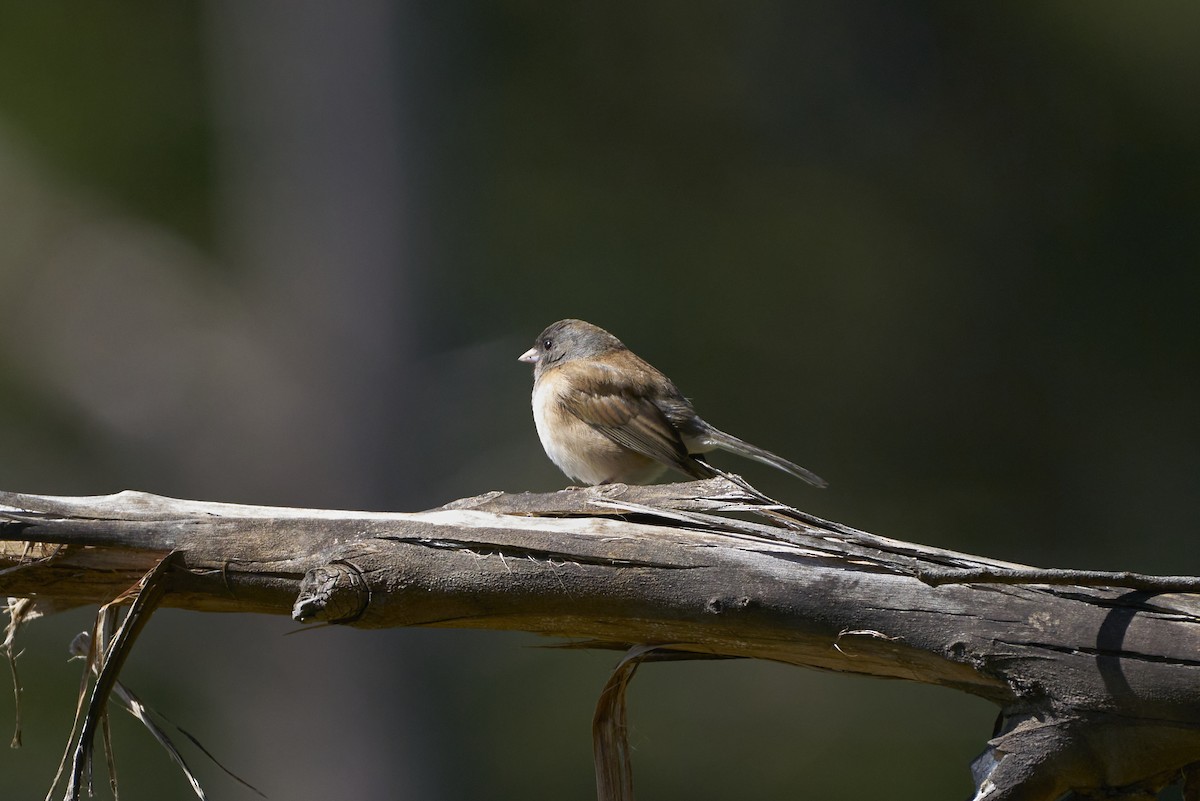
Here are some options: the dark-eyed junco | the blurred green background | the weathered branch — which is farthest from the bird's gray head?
the blurred green background

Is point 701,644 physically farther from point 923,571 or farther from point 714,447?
point 714,447

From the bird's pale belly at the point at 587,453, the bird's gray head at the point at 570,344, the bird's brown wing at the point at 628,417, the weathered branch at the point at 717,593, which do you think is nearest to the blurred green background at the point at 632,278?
the bird's gray head at the point at 570,344

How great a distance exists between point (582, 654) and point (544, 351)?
4.05 m

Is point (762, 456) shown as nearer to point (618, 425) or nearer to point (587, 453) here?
point (618, 425)

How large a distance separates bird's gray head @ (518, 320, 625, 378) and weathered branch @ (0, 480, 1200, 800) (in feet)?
6.04

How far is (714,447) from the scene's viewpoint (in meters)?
3.73

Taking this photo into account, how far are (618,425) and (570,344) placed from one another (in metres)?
0.57

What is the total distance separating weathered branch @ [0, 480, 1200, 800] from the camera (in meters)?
1.64

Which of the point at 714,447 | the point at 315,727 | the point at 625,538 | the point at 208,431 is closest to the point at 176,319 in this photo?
the point at 208,431

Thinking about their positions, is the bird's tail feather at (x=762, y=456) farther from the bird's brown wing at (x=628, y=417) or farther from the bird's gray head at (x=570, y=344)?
the bird's gray head at (x=570, y=344)

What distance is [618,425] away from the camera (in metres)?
3.45

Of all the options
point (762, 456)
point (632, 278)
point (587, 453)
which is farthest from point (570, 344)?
point (632, 278)

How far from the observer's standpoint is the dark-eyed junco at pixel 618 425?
3.38 meters

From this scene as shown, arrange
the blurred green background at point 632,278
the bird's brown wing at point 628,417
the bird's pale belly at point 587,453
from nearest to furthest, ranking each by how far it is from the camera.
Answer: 1. the bird's brown wing at point 628,417
2. the bird's pale belly at point 587,453
3. the blurred green background at point 632,278
